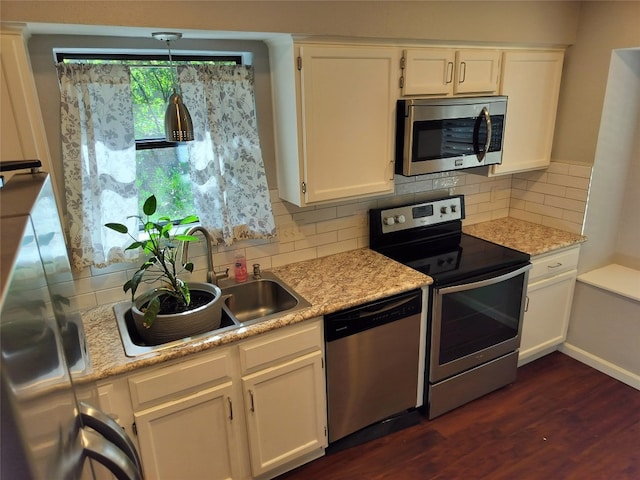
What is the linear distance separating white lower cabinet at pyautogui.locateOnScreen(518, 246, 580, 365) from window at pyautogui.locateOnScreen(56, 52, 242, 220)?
2.11 meters

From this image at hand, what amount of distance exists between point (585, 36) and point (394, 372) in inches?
92.4

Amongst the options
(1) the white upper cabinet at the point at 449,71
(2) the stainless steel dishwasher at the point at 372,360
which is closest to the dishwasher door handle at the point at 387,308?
(2) the stainless steel dishwasher at the point at 372,360

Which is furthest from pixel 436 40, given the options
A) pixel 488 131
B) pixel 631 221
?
pixel 631 221

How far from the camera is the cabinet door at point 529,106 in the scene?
8.74 ft

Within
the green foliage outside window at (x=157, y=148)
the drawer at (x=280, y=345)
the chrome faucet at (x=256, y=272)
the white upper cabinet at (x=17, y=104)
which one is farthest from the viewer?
the chrome faucet at (x=256, y=272)

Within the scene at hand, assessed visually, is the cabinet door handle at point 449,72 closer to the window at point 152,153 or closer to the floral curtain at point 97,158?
the window at point 152,153

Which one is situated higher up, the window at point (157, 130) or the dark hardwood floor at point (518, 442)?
the window at point (157, 130)

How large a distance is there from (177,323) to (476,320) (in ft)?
5.43

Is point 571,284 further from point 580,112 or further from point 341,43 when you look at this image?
point 341,43

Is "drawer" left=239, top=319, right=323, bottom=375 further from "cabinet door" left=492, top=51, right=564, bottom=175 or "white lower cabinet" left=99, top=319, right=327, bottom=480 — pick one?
"cabinet door" left=492, top=51, right=564, bottom=175

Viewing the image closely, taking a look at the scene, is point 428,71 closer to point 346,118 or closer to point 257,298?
point 346,118

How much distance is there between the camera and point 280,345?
1.99m

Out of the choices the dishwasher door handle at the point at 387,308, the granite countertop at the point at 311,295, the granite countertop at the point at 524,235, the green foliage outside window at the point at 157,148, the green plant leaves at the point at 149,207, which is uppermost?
the green foliage outside window at the point at 157,148

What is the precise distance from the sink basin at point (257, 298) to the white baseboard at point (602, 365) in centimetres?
223
